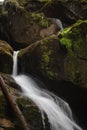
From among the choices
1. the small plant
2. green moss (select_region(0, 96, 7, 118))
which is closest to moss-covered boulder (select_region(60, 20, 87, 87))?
green moss (select_region(0, 96, 7, 118))

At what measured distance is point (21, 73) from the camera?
1282cm

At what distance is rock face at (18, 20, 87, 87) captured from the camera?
1138 cm

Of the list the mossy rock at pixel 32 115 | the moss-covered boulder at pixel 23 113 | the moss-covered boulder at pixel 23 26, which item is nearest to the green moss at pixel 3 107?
the moss-covered boulder at pixel 23 113

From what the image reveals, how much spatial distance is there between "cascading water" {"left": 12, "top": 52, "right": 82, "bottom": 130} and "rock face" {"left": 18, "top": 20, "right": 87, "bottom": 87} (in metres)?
0.53

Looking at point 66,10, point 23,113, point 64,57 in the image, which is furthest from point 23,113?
point 66,10

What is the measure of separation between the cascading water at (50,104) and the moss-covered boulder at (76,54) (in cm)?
92

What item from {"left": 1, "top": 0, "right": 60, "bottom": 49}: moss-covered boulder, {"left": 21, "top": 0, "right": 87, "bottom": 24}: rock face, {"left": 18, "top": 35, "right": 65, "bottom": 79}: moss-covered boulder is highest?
{"left": 21, "top": 0, "right": 87, "bottom": 24}: rock face

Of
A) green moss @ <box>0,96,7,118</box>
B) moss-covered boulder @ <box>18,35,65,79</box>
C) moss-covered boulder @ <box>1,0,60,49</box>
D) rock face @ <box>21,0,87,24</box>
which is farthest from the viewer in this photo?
rock face @ <box>21,0,87,24</box>

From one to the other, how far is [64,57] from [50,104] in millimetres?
2055

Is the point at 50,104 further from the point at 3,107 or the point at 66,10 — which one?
the point at 66,10

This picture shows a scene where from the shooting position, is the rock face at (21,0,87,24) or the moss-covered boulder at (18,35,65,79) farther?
the rock face at (21,0,87,24)

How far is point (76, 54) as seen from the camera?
11523 mm

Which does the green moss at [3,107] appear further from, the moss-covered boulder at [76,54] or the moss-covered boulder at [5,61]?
the moss-covered boulder at [5,61]

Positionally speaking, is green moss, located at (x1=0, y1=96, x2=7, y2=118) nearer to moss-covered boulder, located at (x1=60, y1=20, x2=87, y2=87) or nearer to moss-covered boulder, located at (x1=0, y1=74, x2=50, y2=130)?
moss-covered boulder, located at (x1=0, y1=74, x2=50, y2=130)
